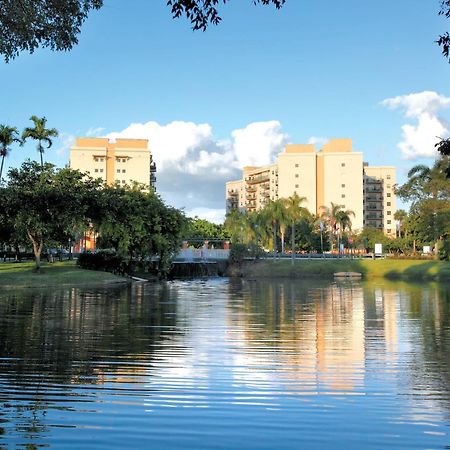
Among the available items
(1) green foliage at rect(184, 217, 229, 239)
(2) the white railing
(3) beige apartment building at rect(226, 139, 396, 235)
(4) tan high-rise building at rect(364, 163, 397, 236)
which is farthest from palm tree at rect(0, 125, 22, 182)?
(4) tan high-rise building at rect(364, 163, 397, 236)

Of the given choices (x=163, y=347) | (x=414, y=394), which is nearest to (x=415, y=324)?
(x=163, y=347)

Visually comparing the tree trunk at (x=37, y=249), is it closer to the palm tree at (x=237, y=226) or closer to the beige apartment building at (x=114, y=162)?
the palm tree at (x=237, y=226)

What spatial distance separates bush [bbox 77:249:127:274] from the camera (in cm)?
4450

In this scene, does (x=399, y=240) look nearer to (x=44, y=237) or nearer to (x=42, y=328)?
(x=44, y=237)

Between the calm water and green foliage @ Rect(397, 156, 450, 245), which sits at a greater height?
green foliage @ Rect(397, 156, 450, 245)

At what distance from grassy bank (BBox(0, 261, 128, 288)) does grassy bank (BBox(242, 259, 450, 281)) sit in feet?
70.3

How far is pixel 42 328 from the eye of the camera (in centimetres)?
1424

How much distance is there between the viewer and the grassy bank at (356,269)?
180 ft

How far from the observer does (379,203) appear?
150 metres

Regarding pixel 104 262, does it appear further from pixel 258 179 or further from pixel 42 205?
pixel 258 179

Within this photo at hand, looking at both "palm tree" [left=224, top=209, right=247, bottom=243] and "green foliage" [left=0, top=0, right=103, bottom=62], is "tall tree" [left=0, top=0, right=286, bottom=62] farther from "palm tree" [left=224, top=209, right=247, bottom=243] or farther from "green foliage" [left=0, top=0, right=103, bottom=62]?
"palm tree" [left=224, top=209, right=247, bottom=243]

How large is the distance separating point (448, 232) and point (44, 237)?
1663 inches

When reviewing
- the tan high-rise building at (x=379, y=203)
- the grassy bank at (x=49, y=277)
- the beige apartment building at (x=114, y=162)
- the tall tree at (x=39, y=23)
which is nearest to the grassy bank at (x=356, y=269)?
the grassy bank at (x=49, y=277)

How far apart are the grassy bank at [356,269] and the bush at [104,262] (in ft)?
55.3
